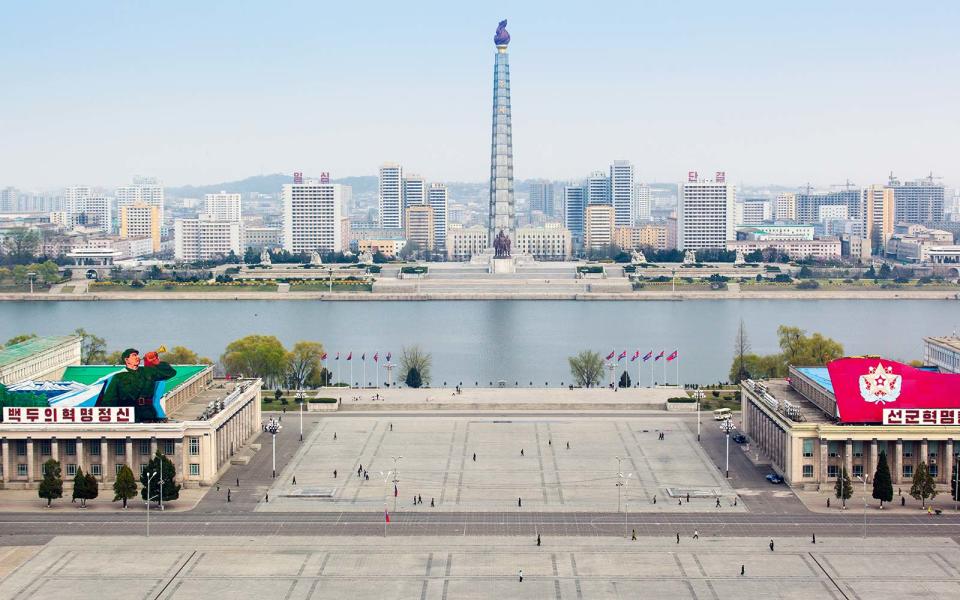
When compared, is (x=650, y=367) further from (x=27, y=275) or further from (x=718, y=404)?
(x=27, y=275)

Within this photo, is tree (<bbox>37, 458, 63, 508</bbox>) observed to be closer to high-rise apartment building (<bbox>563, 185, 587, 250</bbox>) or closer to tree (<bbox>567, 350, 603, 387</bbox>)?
tree (<bbox>567, 350, 603, 387</bbox>)

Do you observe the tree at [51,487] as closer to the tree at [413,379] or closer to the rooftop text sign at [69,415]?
the rooftop text sign at [69,415]

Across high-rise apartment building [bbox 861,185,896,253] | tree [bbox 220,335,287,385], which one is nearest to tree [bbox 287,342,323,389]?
tree [bbox 220,335,287,385]

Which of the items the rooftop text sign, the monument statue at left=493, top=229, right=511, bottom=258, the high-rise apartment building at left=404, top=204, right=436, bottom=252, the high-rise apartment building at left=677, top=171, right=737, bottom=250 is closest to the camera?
the rooftop text sign

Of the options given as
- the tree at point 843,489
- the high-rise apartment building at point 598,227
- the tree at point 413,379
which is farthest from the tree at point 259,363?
the high-rise apartment building at point 598,227

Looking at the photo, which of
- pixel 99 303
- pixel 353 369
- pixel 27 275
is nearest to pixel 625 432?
pixel 353 369
